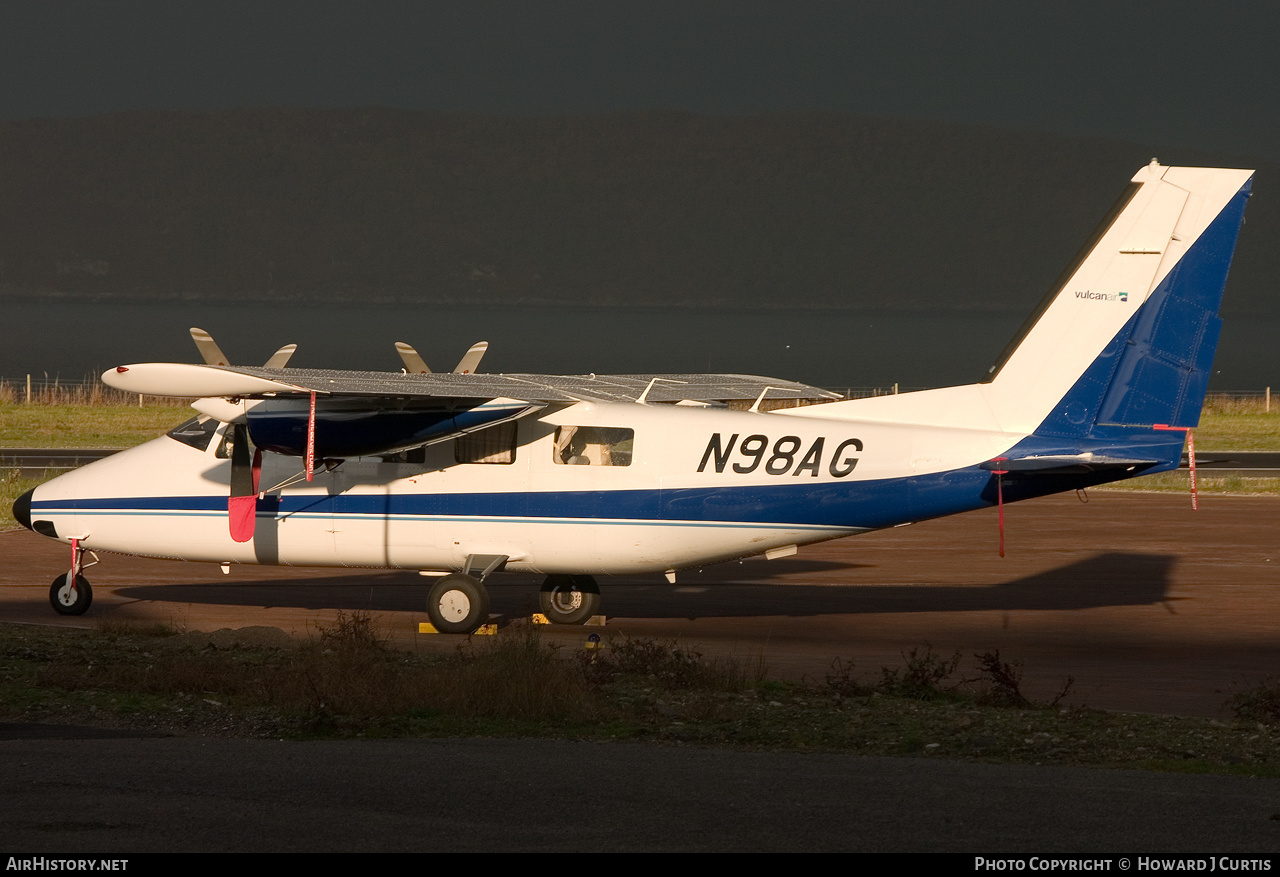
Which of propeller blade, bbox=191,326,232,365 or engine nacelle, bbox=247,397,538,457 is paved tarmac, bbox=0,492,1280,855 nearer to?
engine nacelle, bbox=247,397,538,457

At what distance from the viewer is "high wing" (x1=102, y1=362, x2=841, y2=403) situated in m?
15.3

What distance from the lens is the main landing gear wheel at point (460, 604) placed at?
18.2 metres

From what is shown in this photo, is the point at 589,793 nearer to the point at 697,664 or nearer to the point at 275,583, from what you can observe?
the point at 697,664

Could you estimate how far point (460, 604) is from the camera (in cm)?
1828

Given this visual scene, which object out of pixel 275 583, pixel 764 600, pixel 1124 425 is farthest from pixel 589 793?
pixel 275 583

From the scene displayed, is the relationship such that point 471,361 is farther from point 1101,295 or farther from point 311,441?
point 1101,295

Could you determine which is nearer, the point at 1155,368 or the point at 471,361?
the point at 1155,368

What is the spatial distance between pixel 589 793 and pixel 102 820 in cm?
294

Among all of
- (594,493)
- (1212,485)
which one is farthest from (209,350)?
(1212,485)

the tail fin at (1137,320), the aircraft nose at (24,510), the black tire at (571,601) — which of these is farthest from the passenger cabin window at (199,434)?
the tail fin at (1137,320)

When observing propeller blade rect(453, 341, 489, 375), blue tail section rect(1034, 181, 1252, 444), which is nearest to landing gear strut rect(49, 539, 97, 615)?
propeller blade rect(453, 341, 489, 375)

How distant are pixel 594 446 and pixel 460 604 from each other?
2.50m

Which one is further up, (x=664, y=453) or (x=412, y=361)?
(x=412, y=361)

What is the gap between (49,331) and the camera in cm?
17075
